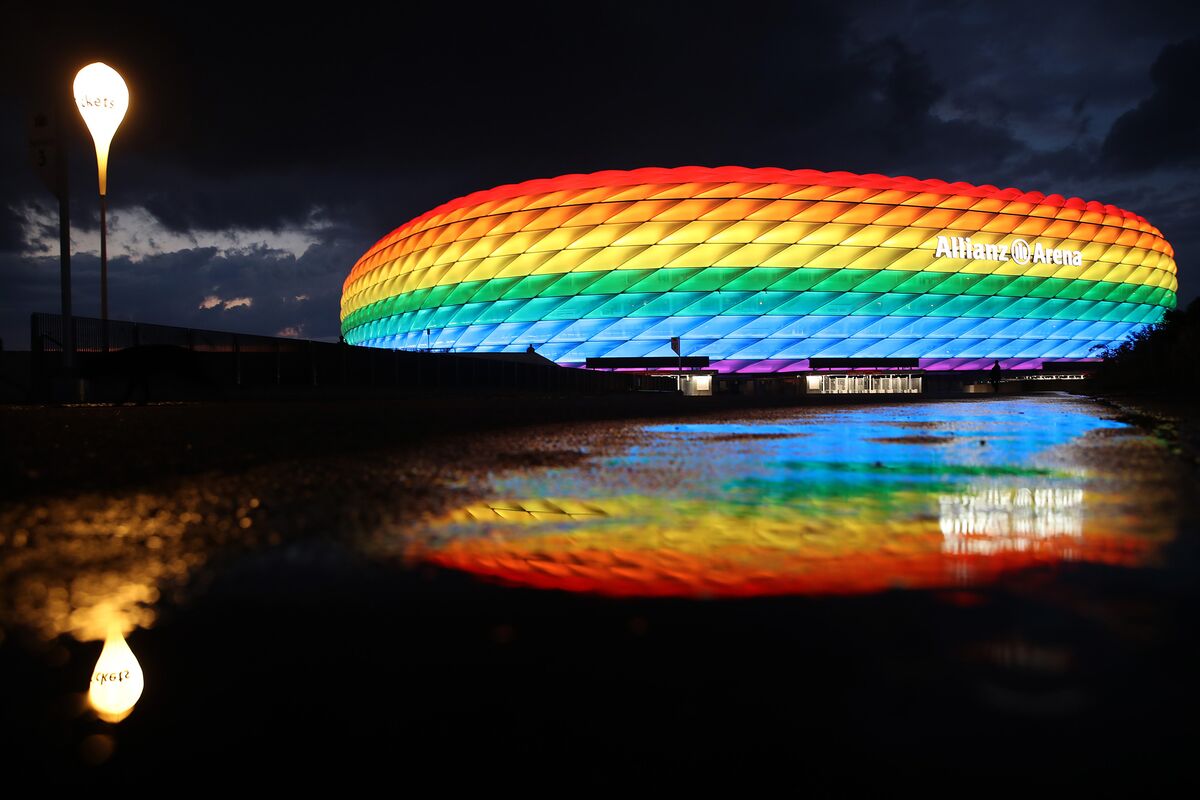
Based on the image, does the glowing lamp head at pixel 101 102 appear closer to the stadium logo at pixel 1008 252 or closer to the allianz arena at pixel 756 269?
the allianz arena at pixel 756 269

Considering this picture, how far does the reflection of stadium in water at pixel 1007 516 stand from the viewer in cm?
174

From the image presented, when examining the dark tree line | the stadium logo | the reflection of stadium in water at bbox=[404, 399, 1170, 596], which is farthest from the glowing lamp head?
the stadium logo

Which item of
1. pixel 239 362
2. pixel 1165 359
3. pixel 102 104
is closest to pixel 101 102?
pixel 102 104

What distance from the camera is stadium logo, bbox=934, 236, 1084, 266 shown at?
4047 centimetres

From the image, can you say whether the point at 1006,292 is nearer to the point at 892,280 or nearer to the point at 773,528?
the point at 892,280

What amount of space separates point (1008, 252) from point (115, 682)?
151ft

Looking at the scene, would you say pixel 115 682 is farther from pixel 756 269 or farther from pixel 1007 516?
pixel 756 269

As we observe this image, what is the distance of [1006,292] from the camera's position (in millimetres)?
41969

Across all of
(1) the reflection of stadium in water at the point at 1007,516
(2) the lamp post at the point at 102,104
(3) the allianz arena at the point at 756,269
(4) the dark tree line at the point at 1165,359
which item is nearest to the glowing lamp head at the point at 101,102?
(2) the lamp post at the point at 102,104

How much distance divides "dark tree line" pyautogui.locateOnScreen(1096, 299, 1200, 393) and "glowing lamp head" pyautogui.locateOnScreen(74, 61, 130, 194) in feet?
50.5

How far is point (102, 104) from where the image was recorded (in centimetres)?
1192

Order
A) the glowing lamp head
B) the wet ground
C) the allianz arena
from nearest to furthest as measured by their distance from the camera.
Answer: the wet ground
the glowing lamp head
the allianz arena

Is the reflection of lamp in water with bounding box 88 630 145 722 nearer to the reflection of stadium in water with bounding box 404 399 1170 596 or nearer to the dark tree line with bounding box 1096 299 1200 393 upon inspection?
the reflection of stadium in water with bounding box 404 399 1170 596

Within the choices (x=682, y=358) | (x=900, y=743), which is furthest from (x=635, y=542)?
(x=682, y=358)
